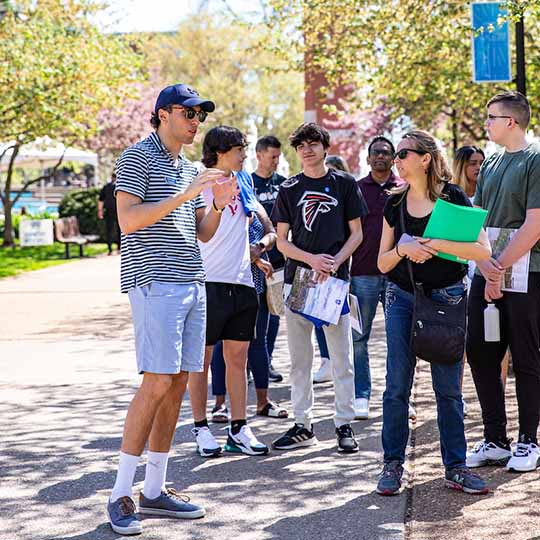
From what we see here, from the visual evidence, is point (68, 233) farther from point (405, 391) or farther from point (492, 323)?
point (405, 391)

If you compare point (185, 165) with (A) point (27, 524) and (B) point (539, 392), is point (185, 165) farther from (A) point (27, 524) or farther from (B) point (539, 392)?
(B) point (539, 392)

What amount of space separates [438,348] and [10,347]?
21.6 ft

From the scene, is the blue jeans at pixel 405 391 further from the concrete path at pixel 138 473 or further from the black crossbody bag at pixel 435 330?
the concrete path at pixel 138 473

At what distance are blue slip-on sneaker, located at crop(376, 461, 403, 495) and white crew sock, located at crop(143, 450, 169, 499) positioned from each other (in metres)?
1.11

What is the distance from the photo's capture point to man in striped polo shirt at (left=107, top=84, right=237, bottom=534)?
16.0 feet

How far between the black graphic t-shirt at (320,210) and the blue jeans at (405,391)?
3.38 ft

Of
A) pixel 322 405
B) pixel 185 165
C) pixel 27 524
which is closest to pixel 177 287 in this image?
pixel 185 165

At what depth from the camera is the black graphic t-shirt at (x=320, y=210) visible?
6.55 meters

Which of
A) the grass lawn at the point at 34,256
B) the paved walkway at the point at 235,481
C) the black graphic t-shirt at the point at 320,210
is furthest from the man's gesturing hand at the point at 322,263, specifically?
the grass lawn at the point at 34,256

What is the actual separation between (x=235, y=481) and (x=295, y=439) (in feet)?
2.67

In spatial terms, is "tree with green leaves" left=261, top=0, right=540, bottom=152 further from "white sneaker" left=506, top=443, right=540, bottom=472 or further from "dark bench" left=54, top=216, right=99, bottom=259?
"white sneaker" left=506, top=443, right=540, bottom=472

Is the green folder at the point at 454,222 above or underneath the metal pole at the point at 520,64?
underneath

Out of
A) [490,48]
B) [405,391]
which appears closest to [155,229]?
[405,391]

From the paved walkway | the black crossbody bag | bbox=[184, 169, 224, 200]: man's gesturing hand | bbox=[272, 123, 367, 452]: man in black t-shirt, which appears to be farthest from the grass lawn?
bbox=[184, 169, 224, 200]: man's gesturing hand
